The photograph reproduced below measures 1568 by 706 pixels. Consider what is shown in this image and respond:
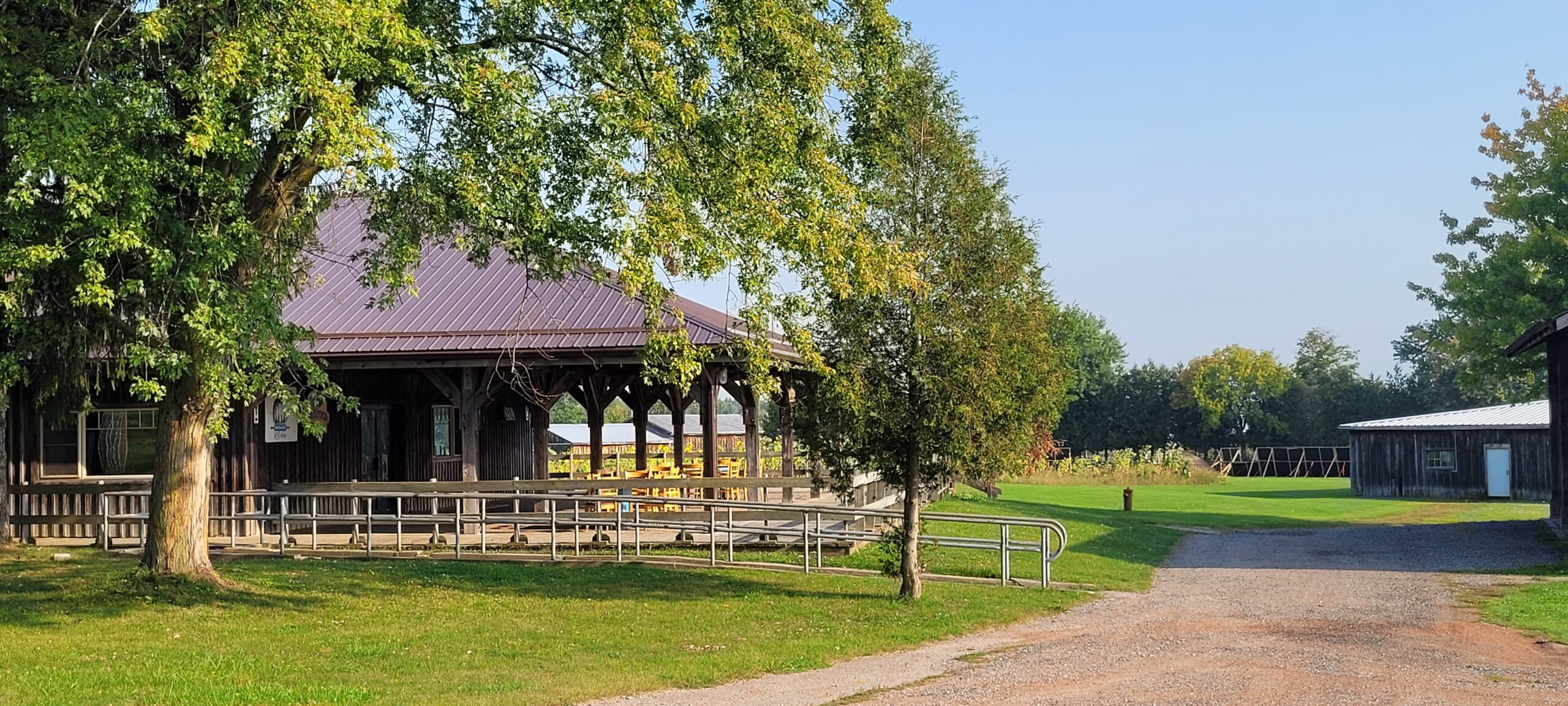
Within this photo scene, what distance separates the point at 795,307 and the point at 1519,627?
772cm

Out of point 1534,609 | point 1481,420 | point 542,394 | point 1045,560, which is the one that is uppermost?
point 542,394

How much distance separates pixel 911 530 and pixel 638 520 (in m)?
4.39

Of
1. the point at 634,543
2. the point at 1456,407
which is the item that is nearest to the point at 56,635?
the point at 634,543

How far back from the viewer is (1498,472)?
41.0 meters

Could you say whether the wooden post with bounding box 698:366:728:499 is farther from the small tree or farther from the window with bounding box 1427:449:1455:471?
the small tree

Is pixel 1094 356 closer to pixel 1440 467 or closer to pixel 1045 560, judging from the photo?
pixel 1440 467

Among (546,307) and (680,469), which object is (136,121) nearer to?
(546,307)

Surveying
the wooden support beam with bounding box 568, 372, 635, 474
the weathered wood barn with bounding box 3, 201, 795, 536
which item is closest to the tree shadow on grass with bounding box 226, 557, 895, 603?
the weathered wood barn with bounding box 3, 201, 795, 536

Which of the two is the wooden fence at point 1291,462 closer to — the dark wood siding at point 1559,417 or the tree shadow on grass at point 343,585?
the dark wood siding at point 1559,417

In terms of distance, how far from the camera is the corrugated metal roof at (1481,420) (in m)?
40.4

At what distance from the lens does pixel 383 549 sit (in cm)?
1919

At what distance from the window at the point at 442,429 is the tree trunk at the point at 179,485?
8.70 metres

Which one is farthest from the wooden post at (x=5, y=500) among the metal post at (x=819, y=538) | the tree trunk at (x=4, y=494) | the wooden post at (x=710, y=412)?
the metal post at (x=819, y=538)

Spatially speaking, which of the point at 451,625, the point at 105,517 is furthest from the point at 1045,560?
the point at 105,517
